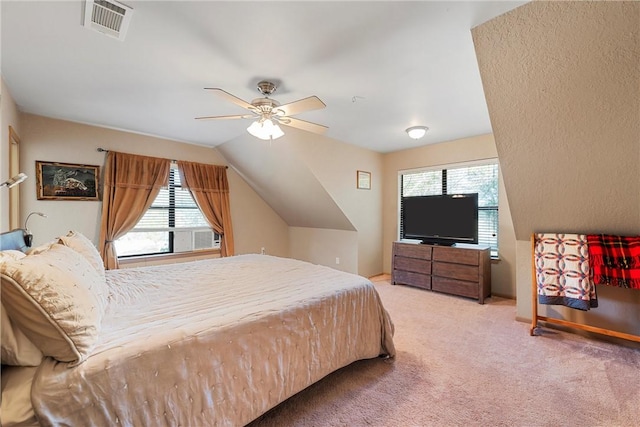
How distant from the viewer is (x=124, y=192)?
3693 millimetres

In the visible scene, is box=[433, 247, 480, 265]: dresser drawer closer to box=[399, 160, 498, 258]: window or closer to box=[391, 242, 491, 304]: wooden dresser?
box=[391, 242, 491, 304]: wooden dresser

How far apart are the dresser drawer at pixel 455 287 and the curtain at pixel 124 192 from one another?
170 inches

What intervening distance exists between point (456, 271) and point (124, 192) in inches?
187

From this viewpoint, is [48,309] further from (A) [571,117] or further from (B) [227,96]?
(A) [571,117]

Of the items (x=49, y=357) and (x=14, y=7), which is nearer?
(x=49, y=357)

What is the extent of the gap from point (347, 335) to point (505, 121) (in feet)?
6.72

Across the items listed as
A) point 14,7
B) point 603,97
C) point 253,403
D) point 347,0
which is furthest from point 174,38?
point 603,97

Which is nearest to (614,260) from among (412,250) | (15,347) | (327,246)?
(412,250)

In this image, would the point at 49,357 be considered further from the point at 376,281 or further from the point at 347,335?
the point at 376,281

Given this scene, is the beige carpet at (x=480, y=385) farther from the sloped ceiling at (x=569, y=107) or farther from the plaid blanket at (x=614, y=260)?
the sloped ceiling at (x=569, y=107)

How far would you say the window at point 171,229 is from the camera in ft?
13.0

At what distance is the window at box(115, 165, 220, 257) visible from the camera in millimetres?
3953

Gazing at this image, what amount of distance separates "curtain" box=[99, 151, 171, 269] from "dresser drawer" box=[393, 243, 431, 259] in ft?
12.4

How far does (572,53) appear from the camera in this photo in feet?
5.26
